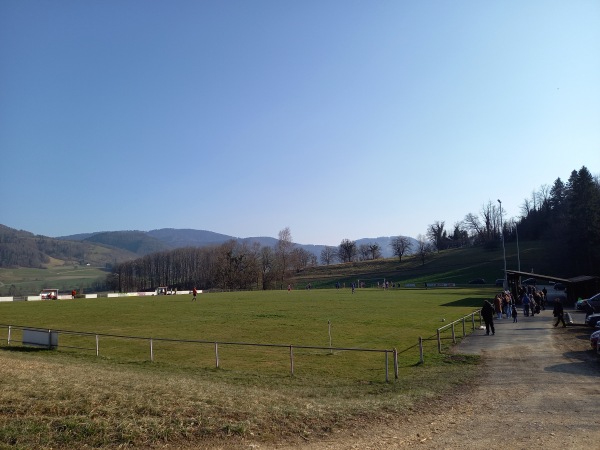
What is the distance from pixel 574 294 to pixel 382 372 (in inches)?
1469

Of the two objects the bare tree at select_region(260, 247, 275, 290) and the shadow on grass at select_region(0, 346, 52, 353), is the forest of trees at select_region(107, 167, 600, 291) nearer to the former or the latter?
the bare tree at select_region(260, 247, 275, 290)

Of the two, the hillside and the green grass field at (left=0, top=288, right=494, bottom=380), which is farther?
the hillside

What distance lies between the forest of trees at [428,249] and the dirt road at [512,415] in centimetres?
4568

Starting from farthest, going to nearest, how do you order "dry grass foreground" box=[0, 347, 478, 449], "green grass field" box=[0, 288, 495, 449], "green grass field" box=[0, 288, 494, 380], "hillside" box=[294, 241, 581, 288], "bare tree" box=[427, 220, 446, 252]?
"bare tree" box=[427, 220, 446, 252], "hillside" box=[294, 241, 581, 288], "green grass field" box=[0, 288, 494, 380], "green grass field" box=[0, 288, 495, 449], "dry grass foreground" box=[0, 347, 478, 449]

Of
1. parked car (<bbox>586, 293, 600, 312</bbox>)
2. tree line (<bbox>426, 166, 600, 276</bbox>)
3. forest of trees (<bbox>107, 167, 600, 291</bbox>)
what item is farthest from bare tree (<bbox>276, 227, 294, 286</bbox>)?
parked car (<bbox>586, 293, 600, 312</bbox>)

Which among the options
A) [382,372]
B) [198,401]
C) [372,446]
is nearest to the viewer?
[372,446]

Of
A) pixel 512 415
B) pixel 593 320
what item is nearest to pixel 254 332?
pixel 593 320

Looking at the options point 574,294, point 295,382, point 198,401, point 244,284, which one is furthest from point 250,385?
point 244,284

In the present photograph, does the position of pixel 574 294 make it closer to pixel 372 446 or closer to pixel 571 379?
pixel 571 379

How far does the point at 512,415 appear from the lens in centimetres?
1029

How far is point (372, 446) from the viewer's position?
8.43 metres

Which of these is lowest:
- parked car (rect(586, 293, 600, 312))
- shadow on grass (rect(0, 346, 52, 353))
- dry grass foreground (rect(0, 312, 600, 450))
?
parked car (rect(586, 293, 600, 312))

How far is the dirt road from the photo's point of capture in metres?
8.53

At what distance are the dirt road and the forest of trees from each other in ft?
150
